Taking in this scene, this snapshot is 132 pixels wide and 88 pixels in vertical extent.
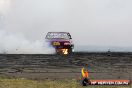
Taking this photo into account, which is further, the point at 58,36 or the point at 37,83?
the point at 58,36

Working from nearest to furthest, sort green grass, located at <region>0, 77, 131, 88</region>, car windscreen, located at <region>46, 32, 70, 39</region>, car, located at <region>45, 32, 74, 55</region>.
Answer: green grass, located at <region>0, 77, 131, 88</region>
car, located at <region>45, 32, 74, 55</region>
car windscreen, located at <region>46, 32, 70, 39</region>

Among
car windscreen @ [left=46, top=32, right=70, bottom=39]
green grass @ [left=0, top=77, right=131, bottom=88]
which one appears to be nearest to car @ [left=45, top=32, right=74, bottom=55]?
car windscreen @ [left=46, top=32, right=70, bottom=39]

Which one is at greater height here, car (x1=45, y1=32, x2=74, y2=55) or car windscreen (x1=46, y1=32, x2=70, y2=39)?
car windscreen (x1=46, y1=32, x2=70, y2=39)

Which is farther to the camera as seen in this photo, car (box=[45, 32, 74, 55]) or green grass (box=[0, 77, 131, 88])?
car (box=[45, 32, 74, 55])

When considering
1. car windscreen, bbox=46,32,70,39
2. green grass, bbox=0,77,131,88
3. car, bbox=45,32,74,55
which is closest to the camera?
green grass, bbox=0,77,131,88

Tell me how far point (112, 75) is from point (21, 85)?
18.8ft

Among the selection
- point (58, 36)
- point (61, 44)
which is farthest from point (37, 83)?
point (58, 36)

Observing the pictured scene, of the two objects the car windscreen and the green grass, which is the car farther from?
the green grass

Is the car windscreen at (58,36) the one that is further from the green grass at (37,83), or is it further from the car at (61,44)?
the green grass at (37,83)

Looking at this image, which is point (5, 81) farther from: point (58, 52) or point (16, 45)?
point (16, 45)

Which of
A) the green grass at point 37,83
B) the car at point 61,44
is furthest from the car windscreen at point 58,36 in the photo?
the green grass at point 37,83

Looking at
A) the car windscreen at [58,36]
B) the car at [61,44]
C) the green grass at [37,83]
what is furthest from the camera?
the car windscreen at [58,36]

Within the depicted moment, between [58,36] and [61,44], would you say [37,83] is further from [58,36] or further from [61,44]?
[58,36]

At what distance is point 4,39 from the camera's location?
45156mm
